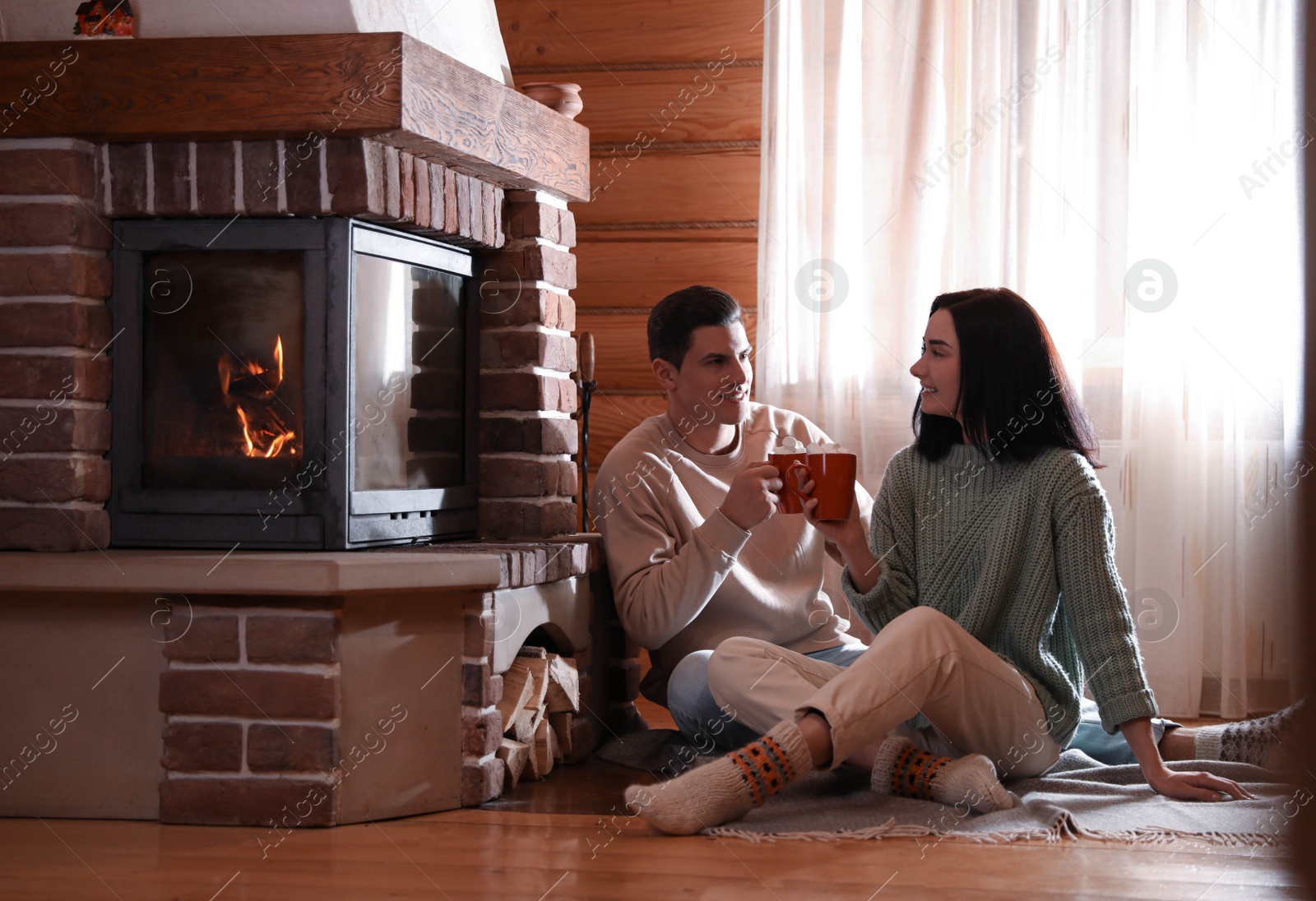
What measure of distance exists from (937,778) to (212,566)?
110 cm

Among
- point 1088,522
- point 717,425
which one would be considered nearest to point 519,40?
point 717,425

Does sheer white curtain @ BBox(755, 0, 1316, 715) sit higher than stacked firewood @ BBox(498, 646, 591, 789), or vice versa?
sheer white curtain @ BBox(755, 0, 1316, 715)

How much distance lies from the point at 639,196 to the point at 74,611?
1749 mm

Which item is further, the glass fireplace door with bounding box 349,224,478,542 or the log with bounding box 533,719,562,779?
the log with bounding box 533,719,562,779

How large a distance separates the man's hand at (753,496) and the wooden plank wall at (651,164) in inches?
41.4

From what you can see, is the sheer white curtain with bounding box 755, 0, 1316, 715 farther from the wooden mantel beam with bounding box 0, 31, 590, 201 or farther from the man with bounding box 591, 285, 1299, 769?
the wooden mantel beam with bounding box 0, 31, 590, 201

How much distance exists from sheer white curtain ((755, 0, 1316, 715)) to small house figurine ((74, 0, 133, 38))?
1.51 meters

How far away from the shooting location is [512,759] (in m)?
2.00

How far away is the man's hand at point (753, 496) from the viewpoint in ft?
6.55

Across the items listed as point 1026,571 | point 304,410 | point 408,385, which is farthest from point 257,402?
point 1026,571

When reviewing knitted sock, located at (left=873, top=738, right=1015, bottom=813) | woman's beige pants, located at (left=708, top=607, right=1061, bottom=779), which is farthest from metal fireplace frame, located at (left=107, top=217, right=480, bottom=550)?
knitted sock, located at (left=873, top=738, right=1015, bottom=813)

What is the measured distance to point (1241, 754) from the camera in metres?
1.97

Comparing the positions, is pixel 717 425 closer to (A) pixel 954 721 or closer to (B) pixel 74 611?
(A) pixel 954 721

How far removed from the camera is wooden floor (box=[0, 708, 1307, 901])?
56.7 inches
